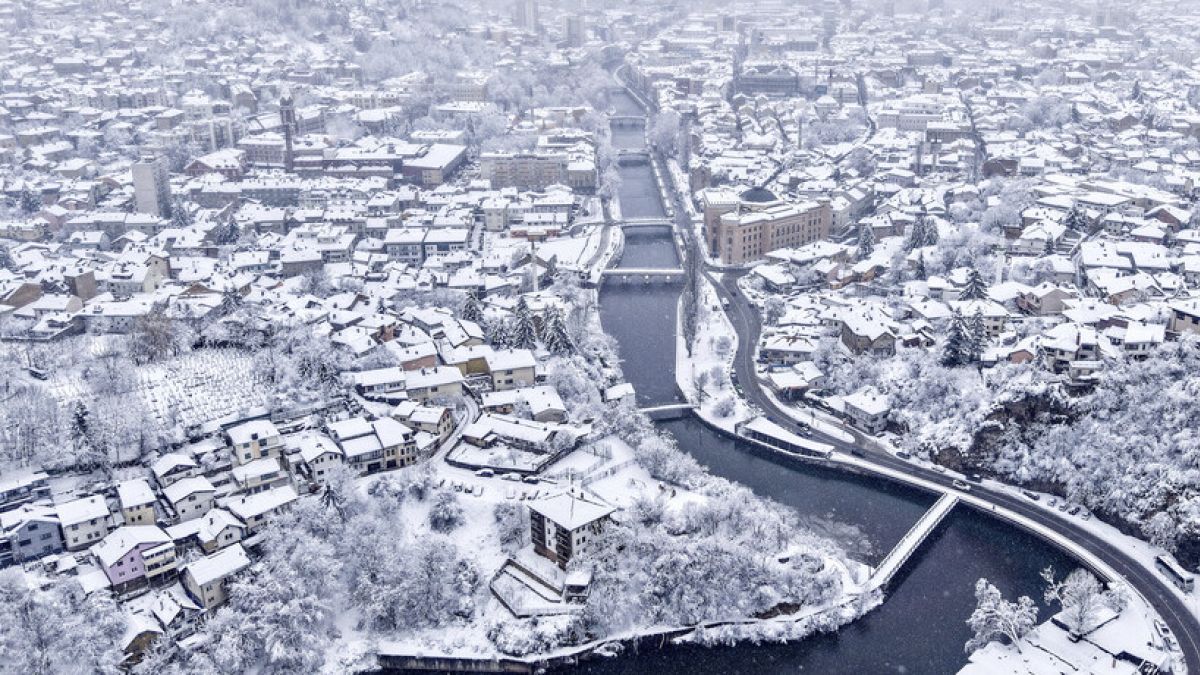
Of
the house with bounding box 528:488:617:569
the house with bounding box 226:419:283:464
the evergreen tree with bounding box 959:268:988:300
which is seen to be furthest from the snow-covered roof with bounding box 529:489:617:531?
the evergreen tree with bounding box 959:268:988:300

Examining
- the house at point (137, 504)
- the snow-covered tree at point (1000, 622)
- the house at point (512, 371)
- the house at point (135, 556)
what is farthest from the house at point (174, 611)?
the snow-covered tree at point (1000, 622)

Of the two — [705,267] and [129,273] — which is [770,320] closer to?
[705,267]

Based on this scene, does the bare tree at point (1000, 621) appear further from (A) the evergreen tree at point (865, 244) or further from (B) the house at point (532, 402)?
(A) the evergreen tree at point (865, 244)

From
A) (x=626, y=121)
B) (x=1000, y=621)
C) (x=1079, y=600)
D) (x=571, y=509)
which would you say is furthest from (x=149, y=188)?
(x=1079, y=600)

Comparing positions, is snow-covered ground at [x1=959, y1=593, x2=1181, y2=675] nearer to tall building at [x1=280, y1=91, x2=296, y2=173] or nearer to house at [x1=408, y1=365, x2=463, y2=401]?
house at [x1=408, y1=365, x2=463, y2=401]

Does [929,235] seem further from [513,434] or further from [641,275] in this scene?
[513,434]
